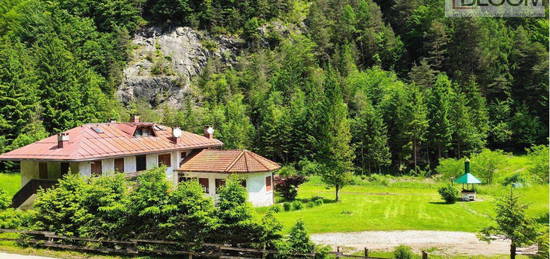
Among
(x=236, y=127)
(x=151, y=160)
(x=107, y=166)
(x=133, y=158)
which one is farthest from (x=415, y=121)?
(x=107, y=166)

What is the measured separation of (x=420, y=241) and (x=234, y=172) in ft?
49.6

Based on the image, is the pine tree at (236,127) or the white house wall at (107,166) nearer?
the white house wall at (107,166)

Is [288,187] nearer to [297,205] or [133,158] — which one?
[297,205]

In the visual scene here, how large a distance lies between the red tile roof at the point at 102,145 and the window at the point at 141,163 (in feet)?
2.80

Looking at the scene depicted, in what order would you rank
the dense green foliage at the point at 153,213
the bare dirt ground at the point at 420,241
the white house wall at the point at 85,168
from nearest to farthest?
the dense green foliage at the point at 153,213, the bare dirt ground at the point at 420,241, the white house wall at the point at 85,168

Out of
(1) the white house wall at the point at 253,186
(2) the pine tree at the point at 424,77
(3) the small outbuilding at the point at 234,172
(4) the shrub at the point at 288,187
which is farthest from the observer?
→ (2) the pine tree at the point at 424,77

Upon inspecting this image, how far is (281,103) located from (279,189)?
3326 centimetres

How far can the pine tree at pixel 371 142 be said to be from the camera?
58.0 metres

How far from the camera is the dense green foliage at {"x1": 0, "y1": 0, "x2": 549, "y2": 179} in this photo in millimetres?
57094

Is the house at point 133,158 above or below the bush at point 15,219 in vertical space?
above

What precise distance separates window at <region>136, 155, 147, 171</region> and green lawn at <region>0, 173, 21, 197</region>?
1172 cm

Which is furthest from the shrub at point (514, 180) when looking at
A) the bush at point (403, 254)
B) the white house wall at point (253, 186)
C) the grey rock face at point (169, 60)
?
the grey rock face at point (169, 60)

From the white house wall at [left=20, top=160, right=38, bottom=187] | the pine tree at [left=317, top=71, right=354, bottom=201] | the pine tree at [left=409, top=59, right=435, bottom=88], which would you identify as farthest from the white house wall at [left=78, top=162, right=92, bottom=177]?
the pine tree at [left=409, top=59, right=435, bottom=88]

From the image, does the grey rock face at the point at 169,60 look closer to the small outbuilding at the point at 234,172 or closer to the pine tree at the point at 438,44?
the pine tree at the point at 438,44
